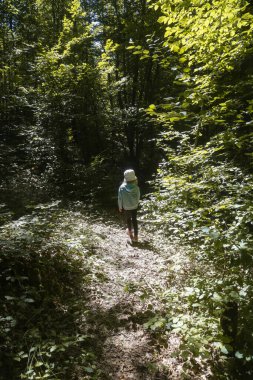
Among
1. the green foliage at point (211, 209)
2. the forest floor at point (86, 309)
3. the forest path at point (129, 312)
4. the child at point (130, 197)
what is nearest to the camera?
the green foliage at point (211, 209)

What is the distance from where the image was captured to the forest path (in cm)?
→ 402

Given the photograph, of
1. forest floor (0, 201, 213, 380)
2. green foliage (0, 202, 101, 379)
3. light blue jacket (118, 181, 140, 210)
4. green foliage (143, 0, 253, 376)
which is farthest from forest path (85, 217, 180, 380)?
light blue jacket (118, 181, 140, 210)

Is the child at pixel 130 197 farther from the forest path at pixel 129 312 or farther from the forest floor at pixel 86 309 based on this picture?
the forest floor at pixel 86 309

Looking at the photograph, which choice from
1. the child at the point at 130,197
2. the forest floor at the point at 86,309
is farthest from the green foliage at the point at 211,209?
the child at the point at 130,197

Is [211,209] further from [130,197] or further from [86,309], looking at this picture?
[130,197]

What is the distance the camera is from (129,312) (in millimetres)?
5031

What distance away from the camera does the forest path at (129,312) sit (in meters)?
4.02

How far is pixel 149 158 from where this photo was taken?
61.0 feet

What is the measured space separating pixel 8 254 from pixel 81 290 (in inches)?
57.8

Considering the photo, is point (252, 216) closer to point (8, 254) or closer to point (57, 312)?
point (57, 312)

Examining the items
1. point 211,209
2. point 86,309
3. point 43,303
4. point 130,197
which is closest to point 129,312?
point 86,309

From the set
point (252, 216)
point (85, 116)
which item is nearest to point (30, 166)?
point (85, 116)

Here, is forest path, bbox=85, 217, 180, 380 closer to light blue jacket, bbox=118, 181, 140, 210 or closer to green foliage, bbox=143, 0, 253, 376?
green foliage, bbox=143, 0, 253, 376

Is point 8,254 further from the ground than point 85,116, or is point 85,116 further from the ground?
point 85,116
